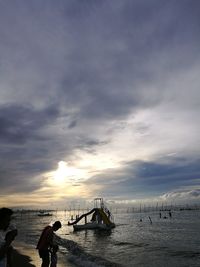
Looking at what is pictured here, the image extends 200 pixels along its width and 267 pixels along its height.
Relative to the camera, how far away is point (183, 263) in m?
22.4

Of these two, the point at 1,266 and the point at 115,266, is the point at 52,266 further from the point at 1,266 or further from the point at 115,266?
the point at 115,266

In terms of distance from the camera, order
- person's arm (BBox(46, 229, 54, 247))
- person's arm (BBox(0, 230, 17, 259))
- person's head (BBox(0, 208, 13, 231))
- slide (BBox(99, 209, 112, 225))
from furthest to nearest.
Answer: slide (BBox(99, 209, 112, 225)) → person's arm (BBox(46, 229, 54, 247)) → person's head (BBox(0, 208, 13, 231)) → person's arm (BBox(0, 230, 17, 259))

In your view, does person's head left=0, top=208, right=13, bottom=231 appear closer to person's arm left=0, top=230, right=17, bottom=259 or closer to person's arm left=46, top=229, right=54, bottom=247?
person's arm left=0, top=230, right=17, bottom=259

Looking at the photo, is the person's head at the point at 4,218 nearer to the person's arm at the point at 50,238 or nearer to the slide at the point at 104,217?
the person's arm at the point at 50,238

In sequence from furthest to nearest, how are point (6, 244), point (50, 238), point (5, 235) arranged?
1. point (50, 238)
2. point (5, 235)
3. point (6, 244)

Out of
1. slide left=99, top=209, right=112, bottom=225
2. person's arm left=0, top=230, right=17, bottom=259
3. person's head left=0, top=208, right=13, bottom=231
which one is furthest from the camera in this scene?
slide left=99, top=209, right=112, bottom=225

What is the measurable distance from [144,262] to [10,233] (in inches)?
748

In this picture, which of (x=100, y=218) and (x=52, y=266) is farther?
(x=100, y=218)

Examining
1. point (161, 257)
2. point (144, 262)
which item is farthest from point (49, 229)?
point (161, 257)

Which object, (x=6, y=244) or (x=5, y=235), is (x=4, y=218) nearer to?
(x=5, y=235)

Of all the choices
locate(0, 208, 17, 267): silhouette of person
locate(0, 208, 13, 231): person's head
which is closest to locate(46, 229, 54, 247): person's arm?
locate(0, 208, 17, 267): silhouette of person

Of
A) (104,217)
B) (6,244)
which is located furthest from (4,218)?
(104,217)

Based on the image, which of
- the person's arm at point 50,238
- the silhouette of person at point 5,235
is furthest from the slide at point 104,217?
the silhouette of person at point 5,235

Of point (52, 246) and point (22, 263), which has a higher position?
point (52, 246)
